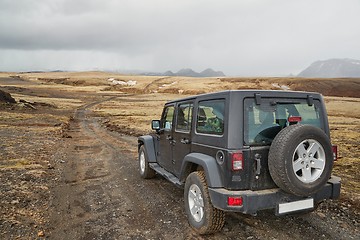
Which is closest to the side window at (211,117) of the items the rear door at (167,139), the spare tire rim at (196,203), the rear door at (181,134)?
the rear door at (181,134)

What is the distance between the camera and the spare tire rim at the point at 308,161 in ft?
12.3

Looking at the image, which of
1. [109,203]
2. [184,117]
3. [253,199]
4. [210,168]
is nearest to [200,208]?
[210,168]

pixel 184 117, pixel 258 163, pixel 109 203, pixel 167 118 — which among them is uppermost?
pixel 184 117

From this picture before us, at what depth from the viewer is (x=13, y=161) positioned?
356 inches

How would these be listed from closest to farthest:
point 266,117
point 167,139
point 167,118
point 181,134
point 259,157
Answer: point 259,157 < point 266,117 < point 181,134 < point 167,139 < point 167,118

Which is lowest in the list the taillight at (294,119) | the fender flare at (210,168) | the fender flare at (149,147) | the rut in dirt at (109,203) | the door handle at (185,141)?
the rut in dirt at (109,203)

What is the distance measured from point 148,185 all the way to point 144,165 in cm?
60

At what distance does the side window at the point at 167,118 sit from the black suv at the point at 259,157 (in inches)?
61.7

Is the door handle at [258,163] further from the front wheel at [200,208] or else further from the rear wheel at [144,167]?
the rear wheel at [144,167]

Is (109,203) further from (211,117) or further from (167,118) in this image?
(211,117)

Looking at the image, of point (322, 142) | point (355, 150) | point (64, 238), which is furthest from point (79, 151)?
point (355, 150)

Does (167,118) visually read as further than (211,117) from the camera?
Yes

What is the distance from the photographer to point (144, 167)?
7418 mm

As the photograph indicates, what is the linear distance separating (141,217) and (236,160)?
2334 mm
